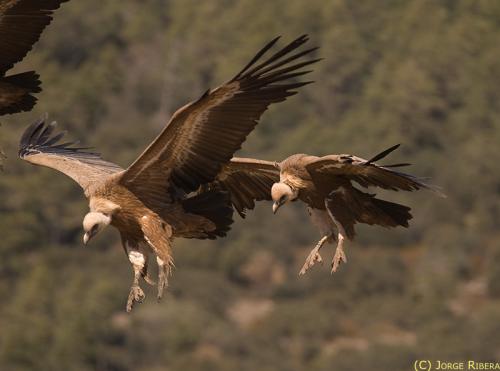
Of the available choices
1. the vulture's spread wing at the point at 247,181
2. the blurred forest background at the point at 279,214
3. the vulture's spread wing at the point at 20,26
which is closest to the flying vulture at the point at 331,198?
the vulture's spread wing at the point at 247,181

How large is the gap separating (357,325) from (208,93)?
45.8 metres

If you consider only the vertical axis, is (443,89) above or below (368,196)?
above

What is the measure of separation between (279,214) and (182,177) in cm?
5089

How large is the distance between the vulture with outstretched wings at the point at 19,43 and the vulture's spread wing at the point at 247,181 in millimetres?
→ 1961

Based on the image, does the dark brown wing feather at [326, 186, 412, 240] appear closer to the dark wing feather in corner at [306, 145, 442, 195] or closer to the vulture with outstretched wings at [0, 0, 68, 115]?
the dark wing feather in corner at [306, 145, 442, 195]

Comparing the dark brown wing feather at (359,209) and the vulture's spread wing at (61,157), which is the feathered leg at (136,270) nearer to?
the vulture's spread wing at (61,157)

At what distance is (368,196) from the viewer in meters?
13.5

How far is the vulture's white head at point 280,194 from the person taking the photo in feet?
43.4

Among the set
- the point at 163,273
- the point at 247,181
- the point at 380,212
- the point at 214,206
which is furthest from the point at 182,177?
the point at 380,212

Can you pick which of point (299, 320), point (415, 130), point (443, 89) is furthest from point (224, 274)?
point (443, 89)

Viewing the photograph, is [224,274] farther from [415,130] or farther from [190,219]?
[190,219]

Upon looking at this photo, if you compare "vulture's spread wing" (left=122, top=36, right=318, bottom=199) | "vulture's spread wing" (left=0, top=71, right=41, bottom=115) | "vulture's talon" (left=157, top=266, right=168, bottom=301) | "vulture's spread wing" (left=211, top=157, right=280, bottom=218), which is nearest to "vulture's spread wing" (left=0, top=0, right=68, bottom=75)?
"vulture's spread wing" (left=0, top=71, right=41, bottom=115)

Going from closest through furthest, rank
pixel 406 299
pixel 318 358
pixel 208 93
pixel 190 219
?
pixel 208 93 < pixel 190 219 < pixel 318 358 < pixel 406 299

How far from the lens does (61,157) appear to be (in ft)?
46.7
